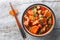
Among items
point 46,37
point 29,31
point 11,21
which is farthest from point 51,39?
point 11,21

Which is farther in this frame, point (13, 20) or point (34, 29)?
point (13, 20)

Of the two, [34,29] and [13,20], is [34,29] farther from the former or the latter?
[13,20]

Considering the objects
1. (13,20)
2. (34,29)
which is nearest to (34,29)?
(34,29)

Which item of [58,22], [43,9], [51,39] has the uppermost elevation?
[43,9]

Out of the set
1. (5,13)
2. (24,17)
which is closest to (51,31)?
(24,17)

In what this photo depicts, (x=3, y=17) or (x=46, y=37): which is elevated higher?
(x=3, y=17)

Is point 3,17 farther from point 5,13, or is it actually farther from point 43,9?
point 43,9

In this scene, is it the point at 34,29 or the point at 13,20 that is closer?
the point at 34,29

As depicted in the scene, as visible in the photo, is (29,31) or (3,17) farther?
(3,17)
